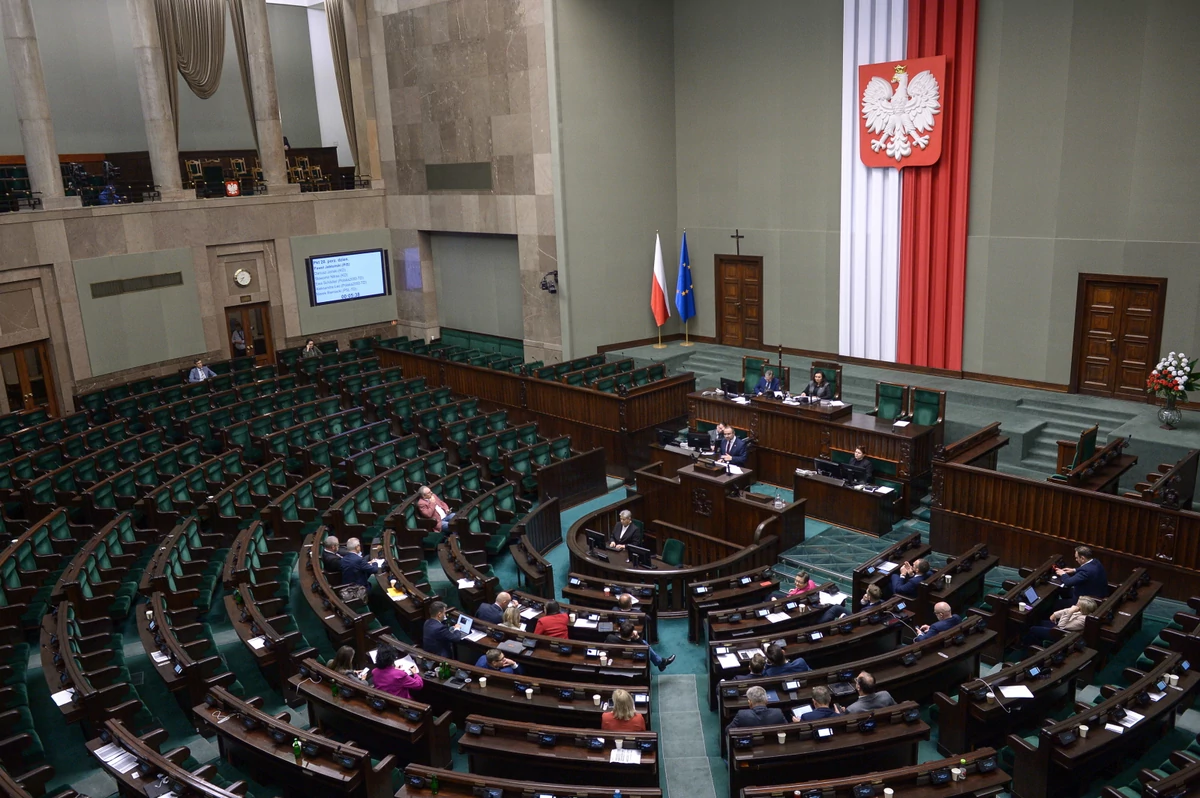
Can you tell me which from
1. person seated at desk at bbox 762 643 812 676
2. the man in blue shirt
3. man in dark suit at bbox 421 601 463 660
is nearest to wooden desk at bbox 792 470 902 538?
person seated at desk at bbox 762 643 812 676

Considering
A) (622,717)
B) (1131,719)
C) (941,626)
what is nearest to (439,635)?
(622,717)

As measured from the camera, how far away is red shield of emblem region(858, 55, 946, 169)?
45.2 ft

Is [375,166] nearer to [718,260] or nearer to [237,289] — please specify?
[237,289]

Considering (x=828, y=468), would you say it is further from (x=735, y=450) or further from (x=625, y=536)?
(x=625, y=536)

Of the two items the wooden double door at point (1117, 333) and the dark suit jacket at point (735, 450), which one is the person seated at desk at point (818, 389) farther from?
the wooden double door at point (1117, 333)

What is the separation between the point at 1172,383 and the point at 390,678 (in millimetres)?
9483

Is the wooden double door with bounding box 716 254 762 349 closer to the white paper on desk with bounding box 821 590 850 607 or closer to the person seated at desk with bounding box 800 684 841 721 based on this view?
the white paper on desk with bounding box 821 590 850 607

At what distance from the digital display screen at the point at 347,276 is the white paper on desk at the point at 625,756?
15031mm

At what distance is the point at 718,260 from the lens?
57.6 ft

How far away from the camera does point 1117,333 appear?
12.6m

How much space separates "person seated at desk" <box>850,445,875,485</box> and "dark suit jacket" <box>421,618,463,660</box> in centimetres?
531

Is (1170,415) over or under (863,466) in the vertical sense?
over

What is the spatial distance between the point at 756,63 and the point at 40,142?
38.9ft

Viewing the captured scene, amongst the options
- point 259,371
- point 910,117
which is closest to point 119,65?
point 259,371
